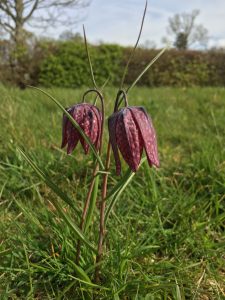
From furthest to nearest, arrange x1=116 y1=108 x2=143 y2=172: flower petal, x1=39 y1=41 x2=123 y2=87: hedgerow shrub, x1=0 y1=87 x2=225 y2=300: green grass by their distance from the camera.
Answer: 1. x1=39 y1=41 x2=123 y2=87: hedgerow shrub
2. x1=0 y1=87 x2=225 y2=300: green grass
3. x1=116 y1=108 x2=143 y2=172: flower petal

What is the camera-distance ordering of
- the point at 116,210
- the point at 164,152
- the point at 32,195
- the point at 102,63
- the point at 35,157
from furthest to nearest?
the point at 102,63
the point at 164,152
the point at 35,157
the point at 32,195
the point at 116,210

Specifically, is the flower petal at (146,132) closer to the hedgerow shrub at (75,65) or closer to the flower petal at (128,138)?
the flower petal at (128,138)

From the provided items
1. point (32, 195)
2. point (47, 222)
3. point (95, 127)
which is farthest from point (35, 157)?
point (95, 127)

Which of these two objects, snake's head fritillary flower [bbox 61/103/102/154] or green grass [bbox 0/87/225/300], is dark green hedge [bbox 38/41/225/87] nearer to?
green grass [bbox 0/87/225/300]

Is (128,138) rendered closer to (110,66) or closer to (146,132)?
(146,132)

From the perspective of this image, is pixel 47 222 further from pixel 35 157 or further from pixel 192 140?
pixel 192 140

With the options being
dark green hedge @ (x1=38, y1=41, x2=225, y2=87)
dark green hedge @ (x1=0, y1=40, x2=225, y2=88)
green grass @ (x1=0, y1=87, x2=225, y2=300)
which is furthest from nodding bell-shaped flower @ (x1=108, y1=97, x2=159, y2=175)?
dark green hedge @ (x1=38, y1=41, x2=225, y2=87)
